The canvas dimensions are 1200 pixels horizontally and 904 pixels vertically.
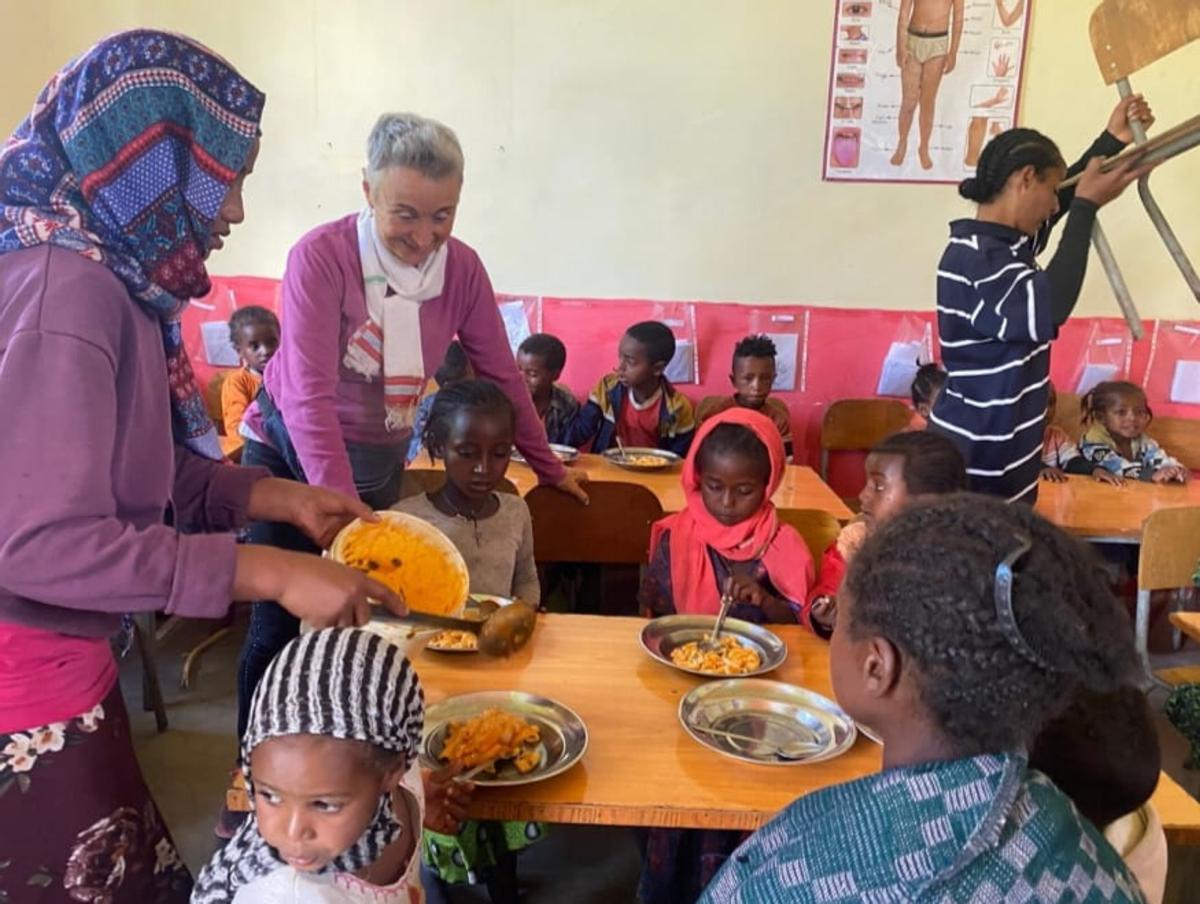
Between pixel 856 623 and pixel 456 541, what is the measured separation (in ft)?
5.49

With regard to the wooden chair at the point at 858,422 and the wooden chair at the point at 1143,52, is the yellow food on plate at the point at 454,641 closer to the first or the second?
the wooden chair at the point at 1143,52

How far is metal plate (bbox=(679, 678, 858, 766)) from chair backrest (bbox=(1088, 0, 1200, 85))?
7.53 ft

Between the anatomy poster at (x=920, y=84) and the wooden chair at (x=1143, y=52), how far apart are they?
1.31m

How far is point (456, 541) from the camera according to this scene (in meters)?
2.61

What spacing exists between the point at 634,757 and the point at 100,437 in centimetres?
94

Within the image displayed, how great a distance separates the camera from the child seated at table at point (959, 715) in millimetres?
893

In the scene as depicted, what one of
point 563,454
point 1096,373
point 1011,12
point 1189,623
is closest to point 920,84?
point 1011,12

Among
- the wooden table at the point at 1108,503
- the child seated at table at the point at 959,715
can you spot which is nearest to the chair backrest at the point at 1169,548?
the wooden table at the point at 1108,503

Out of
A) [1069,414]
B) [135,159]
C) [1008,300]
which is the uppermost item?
[135,159]

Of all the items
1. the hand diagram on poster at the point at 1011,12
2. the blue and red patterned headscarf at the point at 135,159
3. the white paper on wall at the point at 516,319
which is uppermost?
the hand diagram on poster at the point at 1011,12

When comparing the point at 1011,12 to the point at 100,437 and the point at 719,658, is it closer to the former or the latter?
the point at 719,658

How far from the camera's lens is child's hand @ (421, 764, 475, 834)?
56.3 inches

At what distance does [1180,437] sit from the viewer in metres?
4.62

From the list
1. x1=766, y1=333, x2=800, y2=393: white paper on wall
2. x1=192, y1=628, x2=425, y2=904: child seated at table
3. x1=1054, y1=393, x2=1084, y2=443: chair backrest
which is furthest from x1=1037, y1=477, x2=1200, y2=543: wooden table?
x1=192, y1=628, x2=425, y2=904: child seated at table
